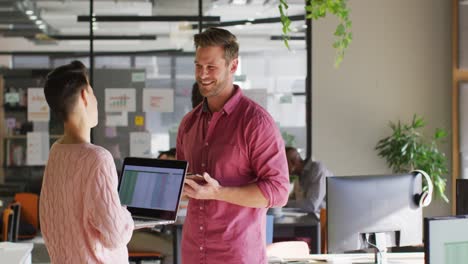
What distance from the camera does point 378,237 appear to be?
403 cm

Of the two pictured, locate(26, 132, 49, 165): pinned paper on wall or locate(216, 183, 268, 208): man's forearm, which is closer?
locate(216, 183, 268, 208): man's forearm

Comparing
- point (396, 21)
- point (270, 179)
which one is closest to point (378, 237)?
point (270, 179)

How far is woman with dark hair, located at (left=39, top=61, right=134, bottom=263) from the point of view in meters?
2.73

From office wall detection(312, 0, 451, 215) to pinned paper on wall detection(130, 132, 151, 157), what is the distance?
191cm

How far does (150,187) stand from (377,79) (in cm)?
632

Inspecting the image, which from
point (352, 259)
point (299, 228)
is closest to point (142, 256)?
point (299, 228)

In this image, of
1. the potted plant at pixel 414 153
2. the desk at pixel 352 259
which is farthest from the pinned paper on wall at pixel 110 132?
the desk at pixel 352 259

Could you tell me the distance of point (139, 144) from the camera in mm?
9266

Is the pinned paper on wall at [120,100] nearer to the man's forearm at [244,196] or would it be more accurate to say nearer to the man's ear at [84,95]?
the man's forearm at [244,196]

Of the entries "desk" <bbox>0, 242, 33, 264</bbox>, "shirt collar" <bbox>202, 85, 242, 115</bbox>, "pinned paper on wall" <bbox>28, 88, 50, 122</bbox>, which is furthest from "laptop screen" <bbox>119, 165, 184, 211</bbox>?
"pinned paper on wall" <bbox>28, 88, 50, 122</bbox>

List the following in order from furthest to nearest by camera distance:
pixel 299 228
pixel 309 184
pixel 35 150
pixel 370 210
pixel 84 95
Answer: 1. pixel 35 150
2. pixel 309 184
3. pixel 299 228
4. pixel 370 210
5. pixel 84 95

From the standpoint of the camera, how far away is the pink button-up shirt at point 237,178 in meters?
3.21

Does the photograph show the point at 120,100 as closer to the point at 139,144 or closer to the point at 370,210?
the point at 139,144

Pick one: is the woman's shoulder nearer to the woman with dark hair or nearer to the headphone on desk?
the woman with dark hair
